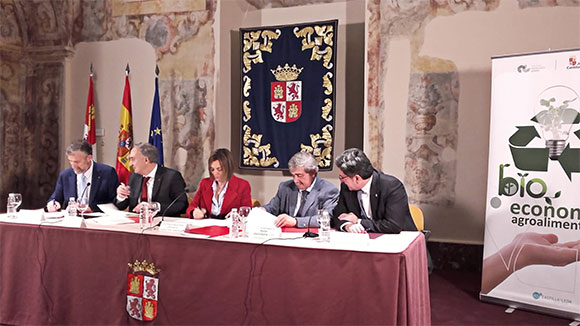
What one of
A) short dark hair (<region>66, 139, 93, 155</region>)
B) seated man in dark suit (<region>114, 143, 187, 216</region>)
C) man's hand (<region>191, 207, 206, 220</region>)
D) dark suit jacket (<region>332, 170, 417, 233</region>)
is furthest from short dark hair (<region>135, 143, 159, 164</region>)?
dark suit jacket (<region>332, 170, 417, 233</region>)

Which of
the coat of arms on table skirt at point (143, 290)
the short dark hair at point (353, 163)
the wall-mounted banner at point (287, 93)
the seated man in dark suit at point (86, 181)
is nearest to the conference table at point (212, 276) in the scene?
the coat of arms on table skirt at point (143, 290)

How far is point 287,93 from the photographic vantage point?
626 cm

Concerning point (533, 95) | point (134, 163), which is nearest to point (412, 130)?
point (533, 95)

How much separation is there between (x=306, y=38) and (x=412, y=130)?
5.32 ft

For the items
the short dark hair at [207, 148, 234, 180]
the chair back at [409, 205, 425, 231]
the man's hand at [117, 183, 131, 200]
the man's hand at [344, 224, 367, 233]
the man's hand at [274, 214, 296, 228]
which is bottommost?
the chair back at [409, 205, 425, 231]

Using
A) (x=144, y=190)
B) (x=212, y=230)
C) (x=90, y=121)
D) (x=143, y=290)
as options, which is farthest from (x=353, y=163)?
(x=90, y=121)

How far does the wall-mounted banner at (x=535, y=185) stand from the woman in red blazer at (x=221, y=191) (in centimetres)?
215

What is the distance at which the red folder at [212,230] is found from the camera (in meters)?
3.38

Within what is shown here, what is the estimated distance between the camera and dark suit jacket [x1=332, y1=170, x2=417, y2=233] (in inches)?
138

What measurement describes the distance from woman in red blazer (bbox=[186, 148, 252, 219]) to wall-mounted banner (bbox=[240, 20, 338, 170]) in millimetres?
1769

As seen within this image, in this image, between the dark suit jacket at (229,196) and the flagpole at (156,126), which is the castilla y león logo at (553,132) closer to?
the dark suit jacket at (229,196)

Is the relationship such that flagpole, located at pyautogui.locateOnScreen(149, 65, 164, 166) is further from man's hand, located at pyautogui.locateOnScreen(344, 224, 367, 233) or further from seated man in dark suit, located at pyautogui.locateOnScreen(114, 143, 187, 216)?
man's hand, located at pyautogui.locateOnScreen(344, 224, 367, 233)

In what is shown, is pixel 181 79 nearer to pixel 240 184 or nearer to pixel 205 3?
pixel 205 3

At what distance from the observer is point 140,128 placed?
691cm
